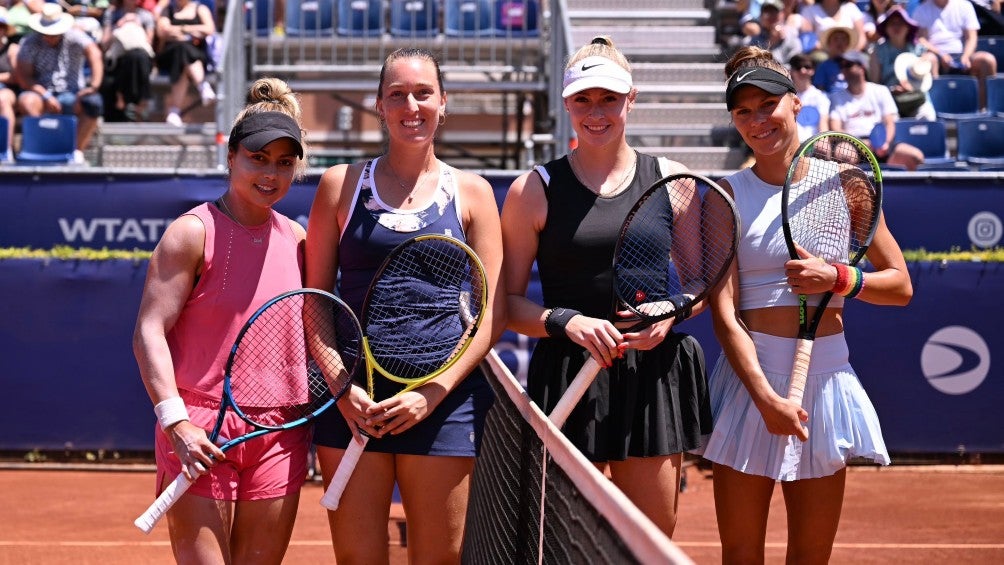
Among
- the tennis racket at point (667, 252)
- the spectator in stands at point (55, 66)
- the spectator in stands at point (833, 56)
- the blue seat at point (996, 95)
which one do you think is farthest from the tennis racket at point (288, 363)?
the blue seat at point (996, 95)

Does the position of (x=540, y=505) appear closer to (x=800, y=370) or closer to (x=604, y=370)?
(x=604, y=370)

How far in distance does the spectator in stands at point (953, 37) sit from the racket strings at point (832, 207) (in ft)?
30.6

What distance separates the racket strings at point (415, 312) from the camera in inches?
137

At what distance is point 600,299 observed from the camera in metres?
3.58

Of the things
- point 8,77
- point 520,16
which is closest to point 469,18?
point 520,16

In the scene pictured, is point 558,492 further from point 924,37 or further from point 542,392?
point 924,37

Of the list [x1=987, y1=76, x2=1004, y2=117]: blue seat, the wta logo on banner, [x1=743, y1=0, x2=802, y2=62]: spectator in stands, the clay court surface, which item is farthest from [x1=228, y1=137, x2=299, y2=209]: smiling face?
[x1=987, y1=76, x2=1004, y2=117]: blue seat

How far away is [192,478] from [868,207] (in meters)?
2.21

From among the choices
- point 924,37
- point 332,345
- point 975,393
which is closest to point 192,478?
point 332,345

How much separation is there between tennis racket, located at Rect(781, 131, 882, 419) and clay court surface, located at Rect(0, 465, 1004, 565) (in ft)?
8.79

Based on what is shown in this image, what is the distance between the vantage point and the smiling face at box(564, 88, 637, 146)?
356 centimetres

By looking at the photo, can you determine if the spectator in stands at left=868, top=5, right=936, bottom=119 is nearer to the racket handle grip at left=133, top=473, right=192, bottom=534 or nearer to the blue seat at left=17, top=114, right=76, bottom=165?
the blue seat at left=17, top=114, right=76, bottom=165

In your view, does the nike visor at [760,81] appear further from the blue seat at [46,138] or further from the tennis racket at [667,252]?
the blue seat at [46,138]

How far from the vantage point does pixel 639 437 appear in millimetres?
3527
